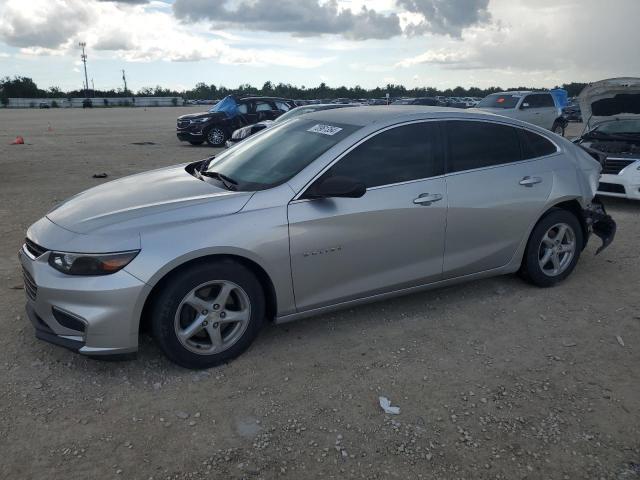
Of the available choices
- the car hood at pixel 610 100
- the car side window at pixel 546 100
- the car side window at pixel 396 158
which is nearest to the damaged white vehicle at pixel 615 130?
the car hood at pixel 610 100

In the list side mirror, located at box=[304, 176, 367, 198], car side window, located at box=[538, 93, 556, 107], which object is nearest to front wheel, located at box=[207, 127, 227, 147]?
car side window, located at box=[538, 93, 556, 107]

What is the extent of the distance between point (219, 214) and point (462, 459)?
198 cm

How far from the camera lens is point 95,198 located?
385 cm

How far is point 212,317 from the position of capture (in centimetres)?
339

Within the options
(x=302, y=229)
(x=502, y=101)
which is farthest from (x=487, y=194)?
(x=502, y=101)

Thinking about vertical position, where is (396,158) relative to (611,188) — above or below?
above

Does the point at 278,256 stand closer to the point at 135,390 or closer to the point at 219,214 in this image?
the point at 219,214

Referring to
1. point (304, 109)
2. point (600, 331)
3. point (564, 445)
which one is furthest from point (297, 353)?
point (304, 109)

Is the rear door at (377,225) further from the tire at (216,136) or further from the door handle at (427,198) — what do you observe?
the tire at (216,136)

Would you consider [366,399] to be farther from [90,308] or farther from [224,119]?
[224,119]

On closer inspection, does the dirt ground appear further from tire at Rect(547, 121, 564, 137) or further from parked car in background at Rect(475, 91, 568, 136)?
tire at Rect(547, 121, 564, 137)

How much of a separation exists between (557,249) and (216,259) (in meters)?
3.18

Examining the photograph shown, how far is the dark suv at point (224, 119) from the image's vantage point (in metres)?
17.3

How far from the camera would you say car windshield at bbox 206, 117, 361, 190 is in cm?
375
